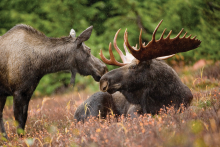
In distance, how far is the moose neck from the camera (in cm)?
461

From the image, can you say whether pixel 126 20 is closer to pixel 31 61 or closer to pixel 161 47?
pixel 31 61

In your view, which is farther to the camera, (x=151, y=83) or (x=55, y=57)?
(x=55, y=57)

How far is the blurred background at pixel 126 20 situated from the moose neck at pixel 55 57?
14.7 ft

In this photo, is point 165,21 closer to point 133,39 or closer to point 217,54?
point 133,39

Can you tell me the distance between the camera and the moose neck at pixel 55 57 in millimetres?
4605

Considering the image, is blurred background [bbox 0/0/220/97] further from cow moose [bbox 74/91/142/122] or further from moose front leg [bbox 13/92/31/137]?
moose front leg [bbox 13/92/31/137]

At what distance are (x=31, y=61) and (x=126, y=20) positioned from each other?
5.96 meters

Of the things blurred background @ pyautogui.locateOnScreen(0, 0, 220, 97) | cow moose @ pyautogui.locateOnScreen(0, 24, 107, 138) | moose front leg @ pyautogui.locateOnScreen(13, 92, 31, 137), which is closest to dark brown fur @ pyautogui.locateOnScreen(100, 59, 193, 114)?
cow moose @ pyautogui.locateOnScreen(0, 24, 107, 138)

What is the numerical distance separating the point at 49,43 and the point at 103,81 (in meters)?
1.71

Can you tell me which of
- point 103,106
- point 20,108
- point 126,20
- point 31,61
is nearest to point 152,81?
point 103,106

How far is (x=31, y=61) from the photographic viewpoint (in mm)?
4453

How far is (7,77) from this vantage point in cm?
447

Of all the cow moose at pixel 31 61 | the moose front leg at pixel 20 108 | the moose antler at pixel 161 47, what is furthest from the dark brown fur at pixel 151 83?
the moose front leg at pixel 20 108

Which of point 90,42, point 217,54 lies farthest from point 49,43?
point 217,54
